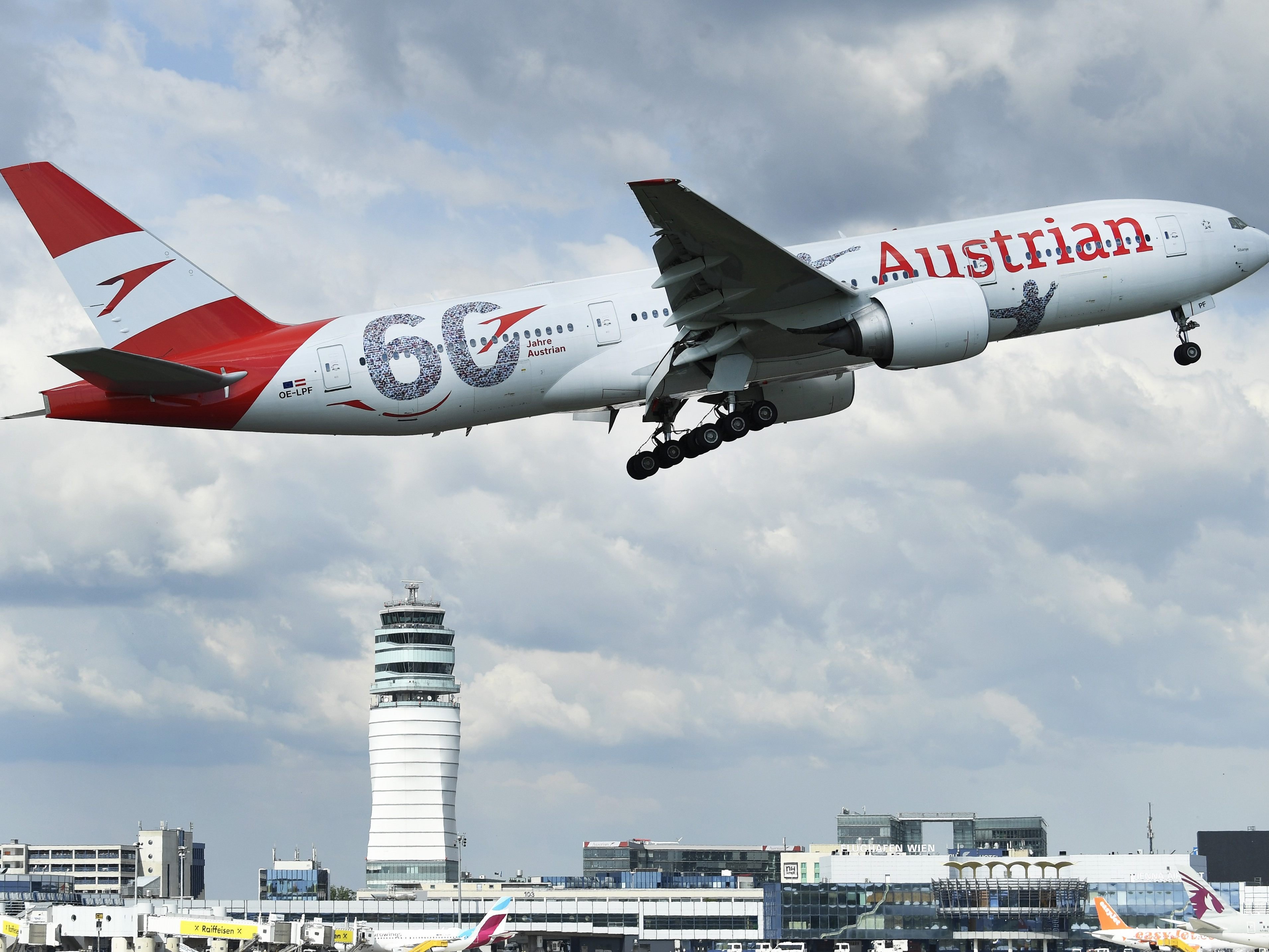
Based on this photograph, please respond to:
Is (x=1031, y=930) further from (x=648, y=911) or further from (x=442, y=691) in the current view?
(x=442, y=691)

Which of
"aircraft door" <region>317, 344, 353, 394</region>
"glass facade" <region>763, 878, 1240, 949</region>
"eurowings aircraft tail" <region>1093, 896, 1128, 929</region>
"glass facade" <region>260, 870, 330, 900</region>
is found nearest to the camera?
"aircraft door" <region>317, 344, 353, 394</region>

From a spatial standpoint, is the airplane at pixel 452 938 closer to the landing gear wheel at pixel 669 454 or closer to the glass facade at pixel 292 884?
the landing gear wheel at pixel 669 454

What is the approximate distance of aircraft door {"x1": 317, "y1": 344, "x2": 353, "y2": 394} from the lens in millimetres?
43625

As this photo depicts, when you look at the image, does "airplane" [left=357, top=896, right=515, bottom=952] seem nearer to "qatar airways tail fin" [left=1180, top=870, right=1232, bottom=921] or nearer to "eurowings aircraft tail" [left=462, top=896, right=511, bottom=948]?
"eurowings aircraft tail" [left=462, top=896, right=511, bottom=948]

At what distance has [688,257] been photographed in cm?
4200

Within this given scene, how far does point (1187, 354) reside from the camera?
50.3m

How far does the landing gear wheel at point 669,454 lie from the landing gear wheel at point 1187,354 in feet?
53.1

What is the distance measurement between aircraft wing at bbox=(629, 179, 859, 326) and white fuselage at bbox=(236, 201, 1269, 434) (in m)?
1.23

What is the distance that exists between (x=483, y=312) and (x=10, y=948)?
41.2 metres

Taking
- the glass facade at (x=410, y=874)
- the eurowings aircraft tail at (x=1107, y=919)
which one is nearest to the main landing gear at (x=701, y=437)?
the eurowings aircraft tail at (x=1107, y=919)

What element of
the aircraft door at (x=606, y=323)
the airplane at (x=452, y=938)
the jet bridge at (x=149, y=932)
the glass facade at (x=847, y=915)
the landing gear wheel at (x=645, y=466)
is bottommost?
the glass facade at (x=847, y=915)

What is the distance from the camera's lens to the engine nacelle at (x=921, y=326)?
42.7m

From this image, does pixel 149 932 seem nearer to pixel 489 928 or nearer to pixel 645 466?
pixel 645 466

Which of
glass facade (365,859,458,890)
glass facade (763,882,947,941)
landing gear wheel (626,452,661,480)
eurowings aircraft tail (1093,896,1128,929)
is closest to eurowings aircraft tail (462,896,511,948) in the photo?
eurowings aircraft tail (1093,896,1128,929)
